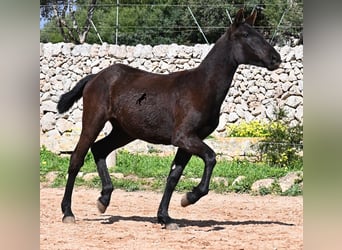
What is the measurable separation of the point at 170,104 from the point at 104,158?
2.65ft

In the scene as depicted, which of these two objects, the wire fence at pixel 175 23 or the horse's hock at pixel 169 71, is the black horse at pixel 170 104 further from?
the wire fence at pixel 175 23

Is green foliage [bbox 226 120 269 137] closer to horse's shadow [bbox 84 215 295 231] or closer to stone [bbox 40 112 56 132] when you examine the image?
stone [bbox 40 112 56 132]

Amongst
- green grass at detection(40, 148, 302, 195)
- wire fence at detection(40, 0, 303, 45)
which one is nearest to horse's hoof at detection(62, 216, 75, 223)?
green grass at detection(40, 148, 302, 195)

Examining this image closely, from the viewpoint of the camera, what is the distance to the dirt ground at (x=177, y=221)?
479 cm

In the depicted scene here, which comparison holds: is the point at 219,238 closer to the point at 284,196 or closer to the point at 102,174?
the point at 102,174

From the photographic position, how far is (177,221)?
5930mm

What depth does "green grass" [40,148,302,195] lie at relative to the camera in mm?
7902

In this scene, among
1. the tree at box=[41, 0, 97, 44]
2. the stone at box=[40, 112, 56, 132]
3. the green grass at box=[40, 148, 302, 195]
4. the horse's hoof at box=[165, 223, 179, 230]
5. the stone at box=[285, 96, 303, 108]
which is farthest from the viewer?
the tree at box=[41, 0, 97, 44]

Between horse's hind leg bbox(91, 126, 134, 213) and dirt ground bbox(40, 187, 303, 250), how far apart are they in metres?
0.19

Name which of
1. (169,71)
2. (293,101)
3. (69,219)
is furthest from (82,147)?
(293,101)

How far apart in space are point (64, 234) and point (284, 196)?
315cm

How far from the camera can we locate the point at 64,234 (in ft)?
16.7

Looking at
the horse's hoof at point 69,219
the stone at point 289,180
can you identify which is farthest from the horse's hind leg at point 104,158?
the stone at point 289,180
